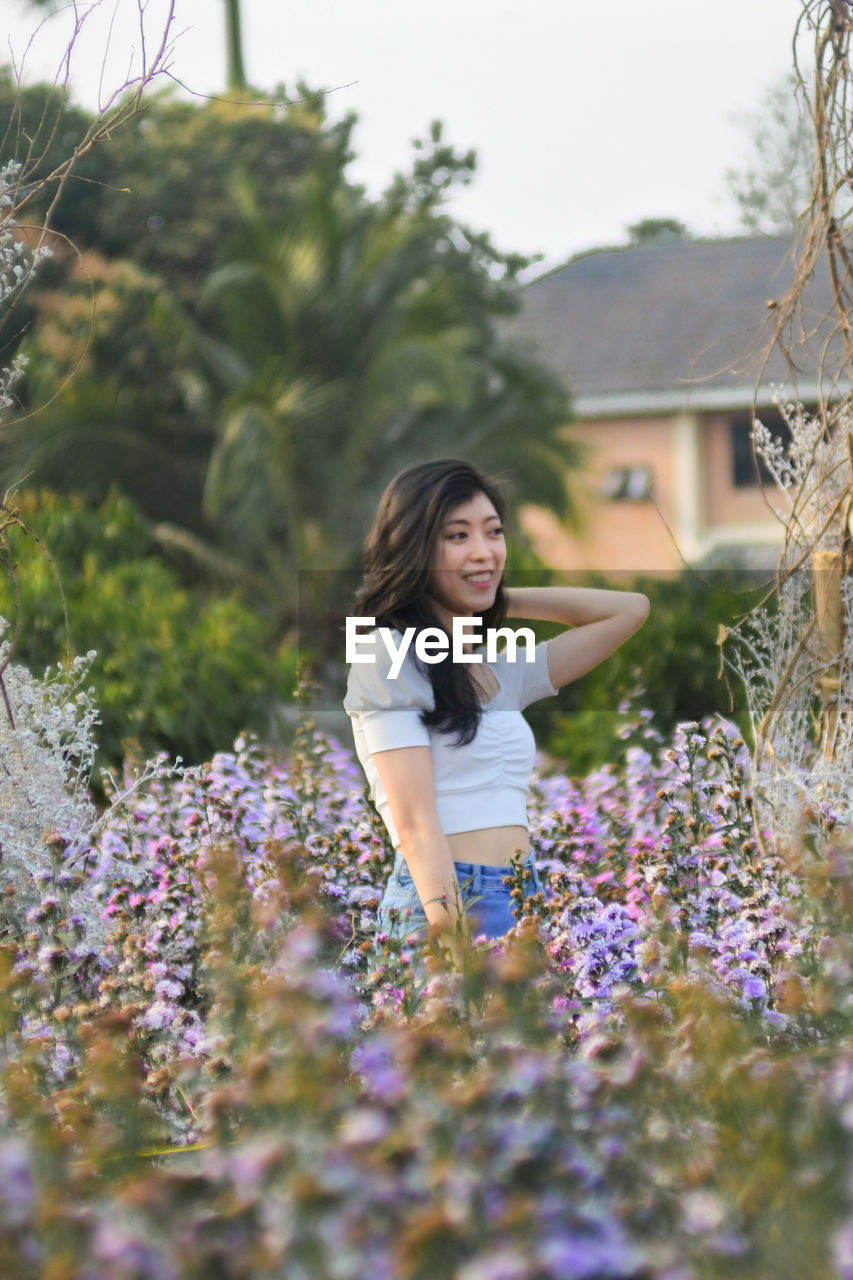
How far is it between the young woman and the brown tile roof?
64.8ft

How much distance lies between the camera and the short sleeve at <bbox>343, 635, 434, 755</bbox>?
2658 mm

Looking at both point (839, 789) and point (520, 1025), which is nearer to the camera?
point (520, 1025)

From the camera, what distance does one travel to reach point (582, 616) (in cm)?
323

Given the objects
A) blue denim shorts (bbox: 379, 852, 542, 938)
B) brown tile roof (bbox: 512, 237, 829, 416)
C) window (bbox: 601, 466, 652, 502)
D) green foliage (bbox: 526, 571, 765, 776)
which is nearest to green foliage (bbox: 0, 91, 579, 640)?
green foliage (bbox: 526, 571, 765, 776)

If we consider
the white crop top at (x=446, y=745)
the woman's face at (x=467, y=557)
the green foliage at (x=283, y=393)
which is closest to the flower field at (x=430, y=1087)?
the white crop top at (x=446, y=745)

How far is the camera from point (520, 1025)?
1.46m

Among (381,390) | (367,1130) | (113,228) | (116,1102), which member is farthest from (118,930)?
(113,228)

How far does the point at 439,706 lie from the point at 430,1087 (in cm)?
144

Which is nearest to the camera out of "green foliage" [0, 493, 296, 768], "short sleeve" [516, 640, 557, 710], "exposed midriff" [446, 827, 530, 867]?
"exposed midriff" [446, 827, 530, 867]

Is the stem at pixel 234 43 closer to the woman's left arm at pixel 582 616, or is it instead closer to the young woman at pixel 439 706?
the woman's left arm at pixel 582 616

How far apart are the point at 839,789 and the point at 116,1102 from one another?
206 centimetres

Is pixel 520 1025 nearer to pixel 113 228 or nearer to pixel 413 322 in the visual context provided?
pixel 413 322

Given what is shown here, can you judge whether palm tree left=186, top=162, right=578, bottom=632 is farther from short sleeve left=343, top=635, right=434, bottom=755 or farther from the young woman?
short sleeve left=343, top=635, right=434, bottom=755

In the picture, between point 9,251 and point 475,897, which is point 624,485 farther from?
point 475,897
